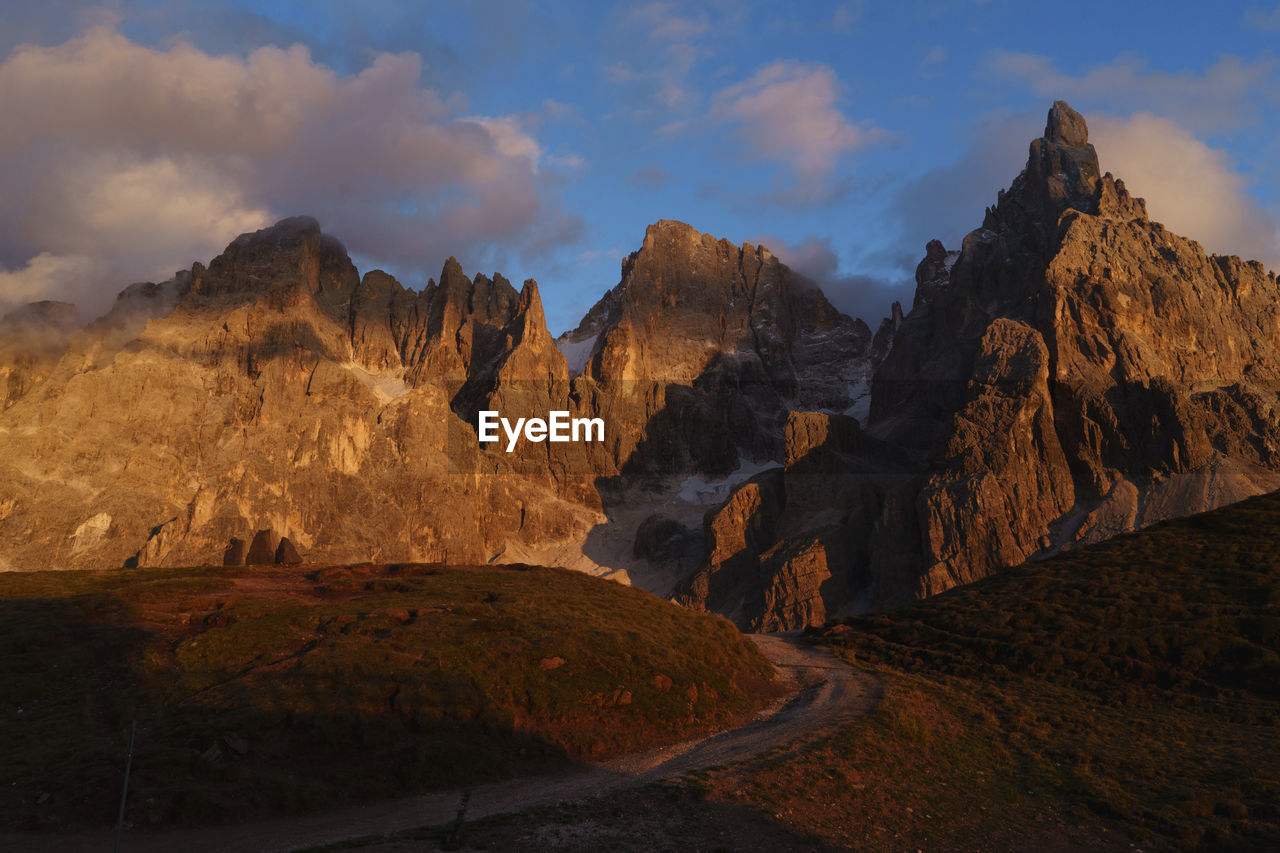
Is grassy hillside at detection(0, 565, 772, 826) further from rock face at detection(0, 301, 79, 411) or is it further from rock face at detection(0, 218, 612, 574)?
rock face at detection(0, 301, 79, 411)

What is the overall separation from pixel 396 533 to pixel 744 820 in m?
159

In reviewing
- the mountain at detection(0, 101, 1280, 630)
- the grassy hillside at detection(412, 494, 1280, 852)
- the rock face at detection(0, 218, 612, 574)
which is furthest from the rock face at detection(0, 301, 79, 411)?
the grassy hillside at detection(412, 494, 1280, 852)

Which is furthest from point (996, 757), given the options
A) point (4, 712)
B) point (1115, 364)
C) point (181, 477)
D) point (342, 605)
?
point (181, 477)

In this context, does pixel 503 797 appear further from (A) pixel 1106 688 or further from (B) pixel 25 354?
→ (B) pixel 25 354

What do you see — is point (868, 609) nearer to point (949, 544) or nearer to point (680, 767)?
point (949, 544)

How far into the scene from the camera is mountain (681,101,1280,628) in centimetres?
14050

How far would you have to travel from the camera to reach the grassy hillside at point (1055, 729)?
2814cm

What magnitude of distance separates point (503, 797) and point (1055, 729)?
93.2 ft

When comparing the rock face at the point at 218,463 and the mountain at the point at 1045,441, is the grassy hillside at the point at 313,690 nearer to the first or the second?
the mountain at the point at 1045,441

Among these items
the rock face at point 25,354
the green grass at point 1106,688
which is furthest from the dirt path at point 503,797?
the rock face at point 25,354

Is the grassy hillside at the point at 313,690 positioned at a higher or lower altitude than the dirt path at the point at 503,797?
higher

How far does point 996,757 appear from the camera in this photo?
37938mm

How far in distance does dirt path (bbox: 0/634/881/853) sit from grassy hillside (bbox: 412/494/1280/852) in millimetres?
2237

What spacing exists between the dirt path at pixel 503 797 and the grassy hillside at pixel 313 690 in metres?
0.99
